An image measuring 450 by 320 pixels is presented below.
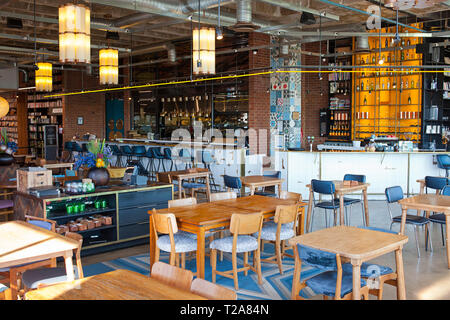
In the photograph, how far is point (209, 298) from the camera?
2422mm

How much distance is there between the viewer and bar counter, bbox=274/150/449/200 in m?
9.61

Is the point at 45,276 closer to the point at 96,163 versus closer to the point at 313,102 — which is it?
the point at 96,163

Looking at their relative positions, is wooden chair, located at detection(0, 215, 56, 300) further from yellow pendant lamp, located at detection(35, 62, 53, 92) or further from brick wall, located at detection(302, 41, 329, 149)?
brick wall, located at detection(302, 41, 329, 149)

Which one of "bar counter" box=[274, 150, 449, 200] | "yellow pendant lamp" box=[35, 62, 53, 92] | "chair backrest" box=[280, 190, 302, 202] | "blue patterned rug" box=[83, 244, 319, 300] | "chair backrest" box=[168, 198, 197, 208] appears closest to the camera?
"blue patterned rug" box=[83, 244, 319, 300]

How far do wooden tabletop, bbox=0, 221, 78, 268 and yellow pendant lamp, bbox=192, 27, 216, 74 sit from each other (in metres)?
3.32

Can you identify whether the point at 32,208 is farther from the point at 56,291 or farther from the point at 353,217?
the point at 353,217

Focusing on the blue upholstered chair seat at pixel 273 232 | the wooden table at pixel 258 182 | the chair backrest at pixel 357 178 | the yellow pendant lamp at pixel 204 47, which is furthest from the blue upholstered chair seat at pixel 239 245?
the chair backrest at pixel 357 178

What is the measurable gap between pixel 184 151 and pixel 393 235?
7556mm

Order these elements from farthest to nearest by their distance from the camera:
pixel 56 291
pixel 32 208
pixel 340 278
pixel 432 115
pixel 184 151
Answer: pixel 432 115, pixel 184 151, pixel 32 208, pixel 340 278, pixel 56 291

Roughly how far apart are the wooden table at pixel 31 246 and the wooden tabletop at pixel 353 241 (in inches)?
68.2

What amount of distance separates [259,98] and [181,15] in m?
4.24

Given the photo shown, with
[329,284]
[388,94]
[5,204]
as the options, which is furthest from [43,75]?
[388,94]

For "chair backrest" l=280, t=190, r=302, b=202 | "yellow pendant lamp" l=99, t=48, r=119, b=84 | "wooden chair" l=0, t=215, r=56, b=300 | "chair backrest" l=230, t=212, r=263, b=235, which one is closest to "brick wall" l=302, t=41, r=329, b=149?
"yellow pendant lamp" l=99, t=48, r=119, b=84
